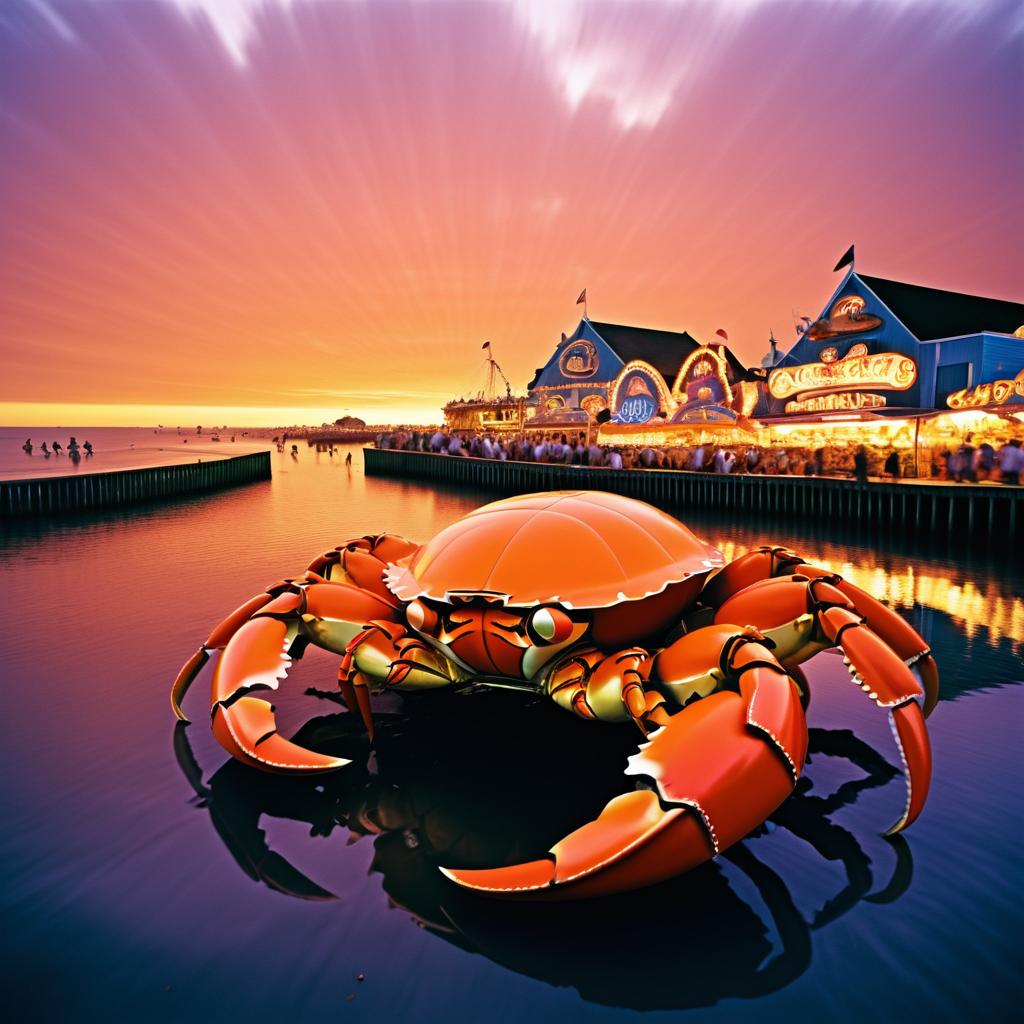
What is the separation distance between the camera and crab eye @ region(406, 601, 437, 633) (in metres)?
3.97

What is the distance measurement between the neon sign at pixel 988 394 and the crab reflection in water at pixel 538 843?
24.0 meters

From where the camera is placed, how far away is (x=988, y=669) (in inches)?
278

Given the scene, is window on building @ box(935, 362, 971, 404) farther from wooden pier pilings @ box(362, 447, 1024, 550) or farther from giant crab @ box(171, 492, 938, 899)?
giant crab @ box(171, 492, 938, 899)

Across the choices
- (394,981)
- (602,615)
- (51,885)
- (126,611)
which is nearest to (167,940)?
(51,885)

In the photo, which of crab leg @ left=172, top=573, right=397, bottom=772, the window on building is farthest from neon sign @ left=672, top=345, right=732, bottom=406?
crab leg @ left=172, top=573, right=397, bottom=772

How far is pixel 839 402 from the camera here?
2809 centimetres

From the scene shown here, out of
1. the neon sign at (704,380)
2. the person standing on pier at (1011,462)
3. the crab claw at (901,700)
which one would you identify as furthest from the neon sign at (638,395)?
the crab claw at (901,700)

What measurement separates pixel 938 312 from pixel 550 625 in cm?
3448

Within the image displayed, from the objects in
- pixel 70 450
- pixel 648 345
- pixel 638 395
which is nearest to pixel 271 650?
pixel 638 395

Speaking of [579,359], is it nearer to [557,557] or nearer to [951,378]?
[951,378]

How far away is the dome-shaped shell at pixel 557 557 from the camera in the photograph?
399 centimetres

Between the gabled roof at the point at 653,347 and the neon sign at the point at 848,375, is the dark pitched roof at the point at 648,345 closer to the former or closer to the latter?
the gabled roof at the point at 653,347

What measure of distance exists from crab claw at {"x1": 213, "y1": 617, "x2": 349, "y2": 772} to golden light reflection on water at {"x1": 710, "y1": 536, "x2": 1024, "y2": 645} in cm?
937

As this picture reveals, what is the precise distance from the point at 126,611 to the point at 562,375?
44.2 m
